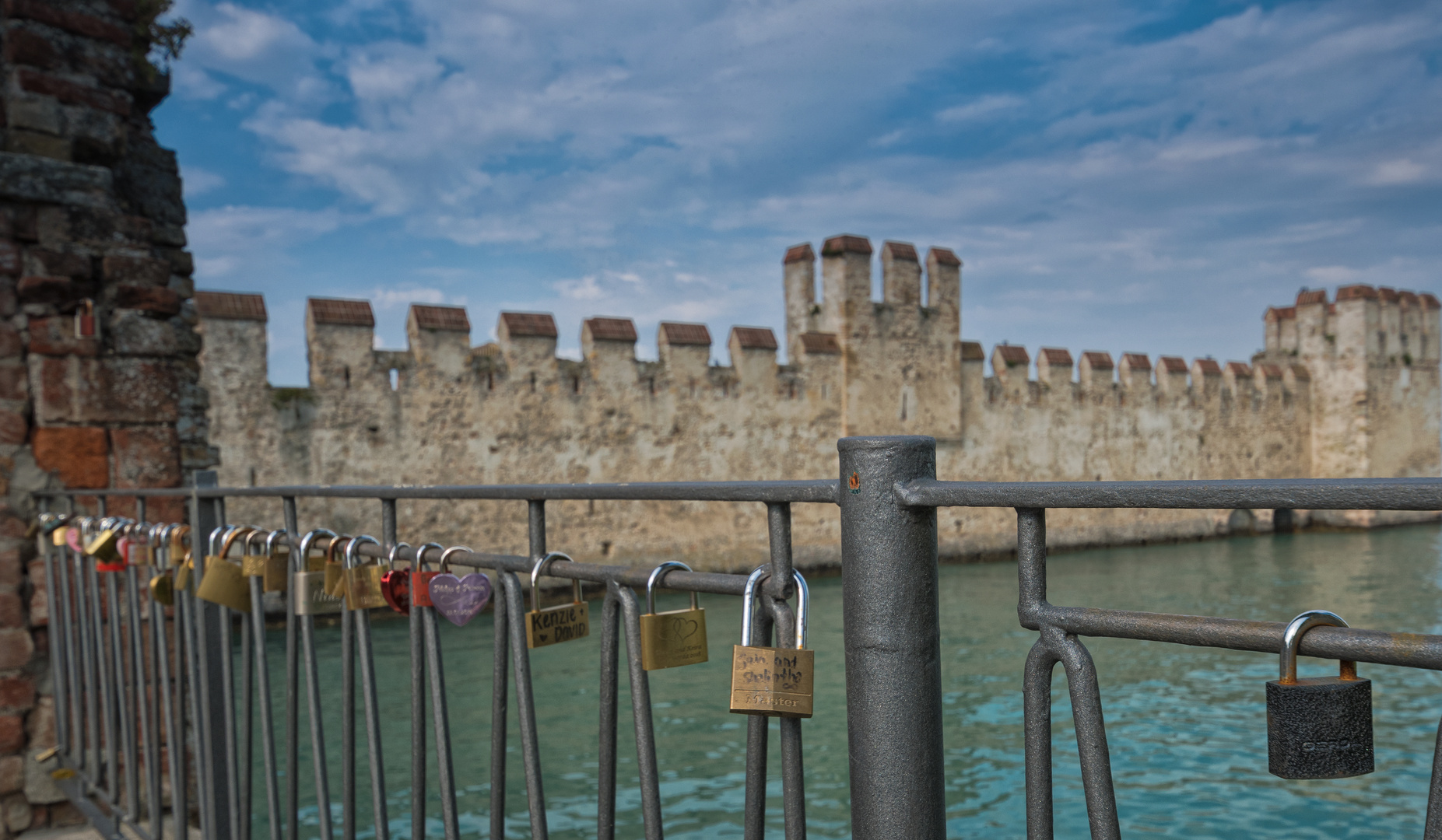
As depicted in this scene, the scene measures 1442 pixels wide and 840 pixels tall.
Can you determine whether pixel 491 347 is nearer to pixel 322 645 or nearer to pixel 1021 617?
pixel 322 645

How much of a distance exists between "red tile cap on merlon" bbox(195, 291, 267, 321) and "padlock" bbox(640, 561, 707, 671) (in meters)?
10.8

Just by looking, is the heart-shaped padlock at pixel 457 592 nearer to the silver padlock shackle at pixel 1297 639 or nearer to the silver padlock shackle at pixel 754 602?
the silver padlock shackle at pixel 754 602

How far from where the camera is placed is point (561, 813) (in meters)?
5.82

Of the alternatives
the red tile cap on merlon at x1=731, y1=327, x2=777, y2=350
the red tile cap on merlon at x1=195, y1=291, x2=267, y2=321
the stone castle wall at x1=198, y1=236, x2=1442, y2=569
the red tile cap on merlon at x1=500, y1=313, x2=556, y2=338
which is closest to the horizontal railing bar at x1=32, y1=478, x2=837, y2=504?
the red tile cap on merlon at x1=195, y1=291, x2=267, y2=321

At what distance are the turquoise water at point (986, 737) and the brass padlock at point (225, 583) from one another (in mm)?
3774

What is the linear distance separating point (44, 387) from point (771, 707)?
3.64 meters

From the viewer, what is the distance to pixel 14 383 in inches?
144

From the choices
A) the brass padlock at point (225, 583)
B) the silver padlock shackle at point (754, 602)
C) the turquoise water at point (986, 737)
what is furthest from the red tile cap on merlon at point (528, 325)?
the silver padlock shackle at point (754, 602)

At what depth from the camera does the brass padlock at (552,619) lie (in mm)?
1337

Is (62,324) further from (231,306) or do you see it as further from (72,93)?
(231,306)

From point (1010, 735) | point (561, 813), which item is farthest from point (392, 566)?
point (1010, 735)

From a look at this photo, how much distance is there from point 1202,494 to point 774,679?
0.44 meters

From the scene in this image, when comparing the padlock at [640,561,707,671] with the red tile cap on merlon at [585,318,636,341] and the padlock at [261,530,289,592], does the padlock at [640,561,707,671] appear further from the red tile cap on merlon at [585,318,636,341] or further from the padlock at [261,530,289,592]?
the red tile cap on merlon at [585,318,636,341]

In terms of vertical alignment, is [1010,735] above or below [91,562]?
below
